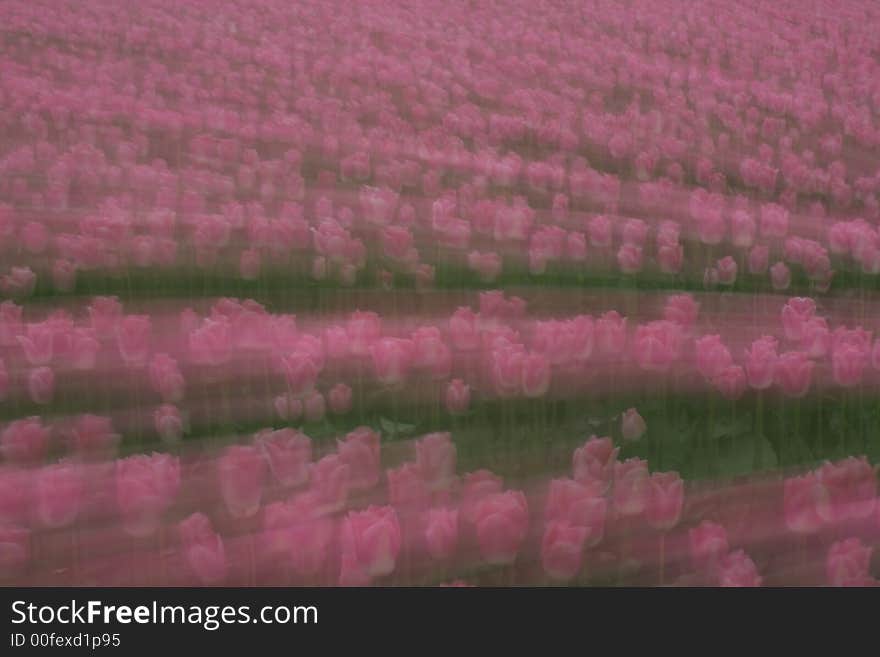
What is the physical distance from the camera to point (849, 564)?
43.5 inches

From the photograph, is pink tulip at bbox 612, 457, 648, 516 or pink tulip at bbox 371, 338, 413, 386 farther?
pink tulip at bbox 371, 338, 413, 386

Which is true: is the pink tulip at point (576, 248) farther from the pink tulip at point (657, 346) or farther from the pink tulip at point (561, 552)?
the pink tulip at point (561, 552)

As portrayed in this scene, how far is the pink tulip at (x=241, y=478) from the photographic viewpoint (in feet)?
3.78

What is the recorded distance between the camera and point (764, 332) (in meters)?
1.70

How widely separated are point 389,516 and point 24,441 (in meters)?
0.70

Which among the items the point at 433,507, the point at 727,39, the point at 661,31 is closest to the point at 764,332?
the point at 433,507

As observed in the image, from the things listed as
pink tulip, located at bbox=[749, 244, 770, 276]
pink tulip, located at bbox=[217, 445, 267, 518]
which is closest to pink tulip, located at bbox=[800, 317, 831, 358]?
pink tulip, located at bbox=[749, 244, 770, 276]

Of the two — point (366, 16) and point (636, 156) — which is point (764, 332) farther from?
point (366, 16)

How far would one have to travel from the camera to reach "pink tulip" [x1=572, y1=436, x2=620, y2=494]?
1.26 meters

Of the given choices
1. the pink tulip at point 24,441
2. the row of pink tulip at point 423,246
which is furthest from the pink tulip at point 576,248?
the pink tulip at point 24,441

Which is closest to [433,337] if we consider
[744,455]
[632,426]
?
[632,426]

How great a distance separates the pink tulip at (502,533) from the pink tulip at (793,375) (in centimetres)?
70

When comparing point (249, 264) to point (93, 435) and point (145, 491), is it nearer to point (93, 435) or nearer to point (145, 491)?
point (93, 435)

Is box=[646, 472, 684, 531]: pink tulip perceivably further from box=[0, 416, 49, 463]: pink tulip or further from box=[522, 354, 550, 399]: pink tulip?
box=[0, 416, 49, 463]: pink tulip
